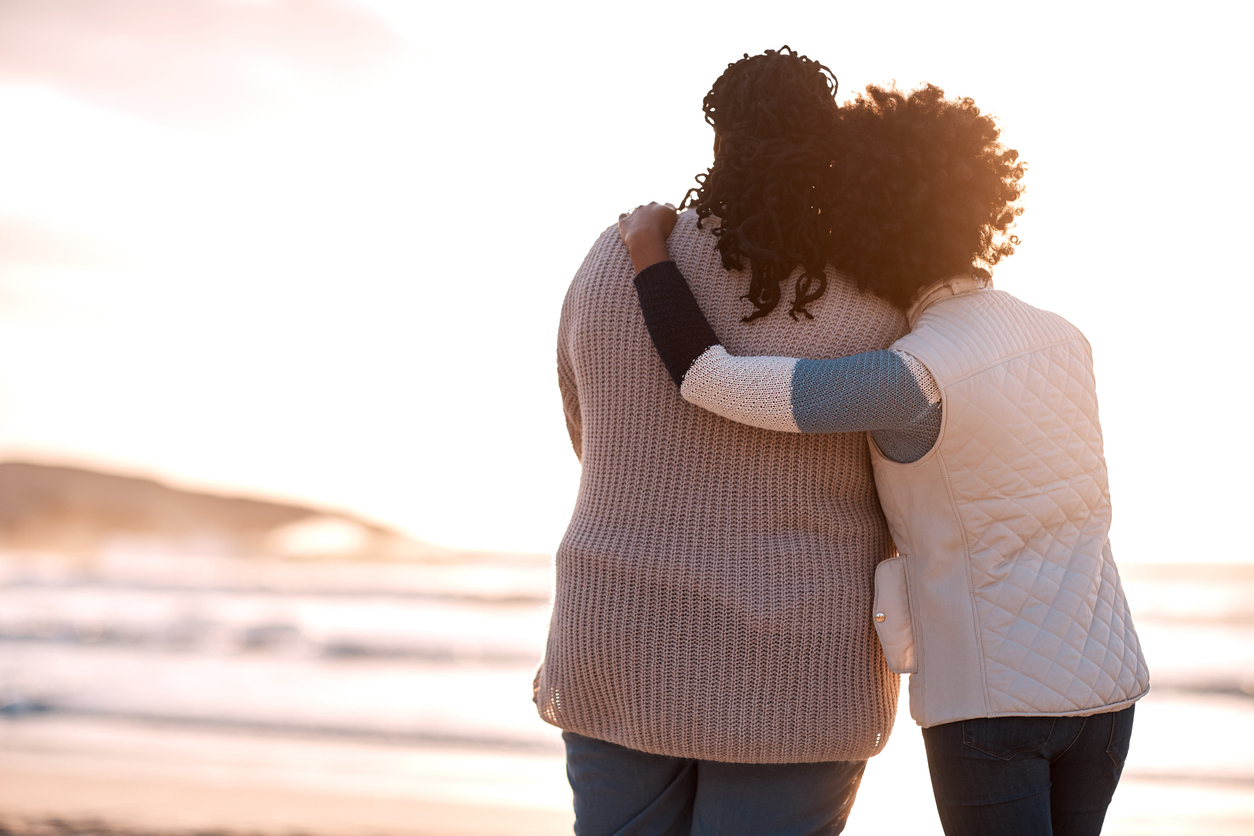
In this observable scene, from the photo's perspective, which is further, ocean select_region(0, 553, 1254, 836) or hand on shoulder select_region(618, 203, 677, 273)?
ocean select_region(0, 553, 1254, 836)

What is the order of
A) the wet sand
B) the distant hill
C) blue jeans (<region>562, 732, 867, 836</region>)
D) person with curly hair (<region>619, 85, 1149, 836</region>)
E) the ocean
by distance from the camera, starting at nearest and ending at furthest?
1. person with curly hair (<region>619, 85, 1149, 836</region>)
2. blue jeans (<region>562, 732, 867, 836</region>)
3. the wet sand
4. the ocean
5. the distant hill

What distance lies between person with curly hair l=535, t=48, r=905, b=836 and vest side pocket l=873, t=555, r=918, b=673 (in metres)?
0.03

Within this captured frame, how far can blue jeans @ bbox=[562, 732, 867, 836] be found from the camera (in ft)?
4.65

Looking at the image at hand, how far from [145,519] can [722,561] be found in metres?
26.9

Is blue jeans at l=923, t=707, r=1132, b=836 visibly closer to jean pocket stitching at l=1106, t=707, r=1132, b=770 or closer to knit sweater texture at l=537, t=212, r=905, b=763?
jean pocket stitching at l=1106, t=707, r=1132, b=770

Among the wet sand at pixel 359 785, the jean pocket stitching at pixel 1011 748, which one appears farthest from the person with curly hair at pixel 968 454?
the wet sand at pixel 359 785

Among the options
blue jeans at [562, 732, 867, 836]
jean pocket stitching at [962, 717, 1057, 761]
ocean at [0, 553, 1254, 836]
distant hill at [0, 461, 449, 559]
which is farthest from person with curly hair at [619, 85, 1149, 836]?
distant hill at [0, 461, 449, 559]

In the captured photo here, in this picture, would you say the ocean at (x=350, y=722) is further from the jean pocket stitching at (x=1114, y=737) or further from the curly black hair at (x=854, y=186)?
the jean pocket stitching at (x=1114, y=737)

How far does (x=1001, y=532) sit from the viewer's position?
1.33 metres

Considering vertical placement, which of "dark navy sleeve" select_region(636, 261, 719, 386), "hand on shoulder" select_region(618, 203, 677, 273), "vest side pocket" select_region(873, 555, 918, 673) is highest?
"hand on shoulder" select_region(618, 203, 677, 273)

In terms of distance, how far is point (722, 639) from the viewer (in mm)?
1380

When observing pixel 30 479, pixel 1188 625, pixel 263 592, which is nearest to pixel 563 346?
pixel 1188 625

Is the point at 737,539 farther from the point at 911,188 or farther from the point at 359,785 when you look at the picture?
the point at 359,785

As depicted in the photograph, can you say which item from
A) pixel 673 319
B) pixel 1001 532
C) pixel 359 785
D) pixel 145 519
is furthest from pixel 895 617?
pixel 145 519
